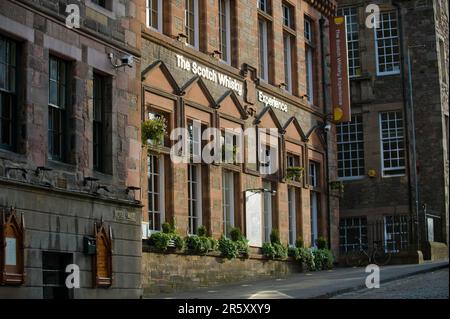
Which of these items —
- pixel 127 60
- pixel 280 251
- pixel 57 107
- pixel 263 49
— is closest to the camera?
pixel 57 107

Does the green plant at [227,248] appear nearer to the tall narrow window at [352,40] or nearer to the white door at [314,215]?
the white door at [314,215]

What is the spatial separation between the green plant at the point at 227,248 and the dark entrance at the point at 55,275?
8.16 m

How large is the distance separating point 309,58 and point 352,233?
10.2 m

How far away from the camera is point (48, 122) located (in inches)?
750

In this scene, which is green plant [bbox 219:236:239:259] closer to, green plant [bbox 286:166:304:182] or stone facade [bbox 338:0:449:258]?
green plant [bbox 286:166:304:182]

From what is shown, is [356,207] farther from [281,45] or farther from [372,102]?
[281,45]

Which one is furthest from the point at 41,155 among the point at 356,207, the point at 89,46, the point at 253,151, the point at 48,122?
the point at 356,207

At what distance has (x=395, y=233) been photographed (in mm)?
41375

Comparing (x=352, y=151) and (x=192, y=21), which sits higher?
(x=192, y=21)

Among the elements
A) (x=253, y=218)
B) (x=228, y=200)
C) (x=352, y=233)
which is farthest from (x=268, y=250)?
(x=352, y=233)

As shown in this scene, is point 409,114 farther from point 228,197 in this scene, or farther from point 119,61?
point 119,61

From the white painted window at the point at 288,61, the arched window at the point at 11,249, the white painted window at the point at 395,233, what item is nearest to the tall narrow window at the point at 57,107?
the arched window at the point at 11,249

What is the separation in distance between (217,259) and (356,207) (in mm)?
17850

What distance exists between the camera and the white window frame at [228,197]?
27984mm
